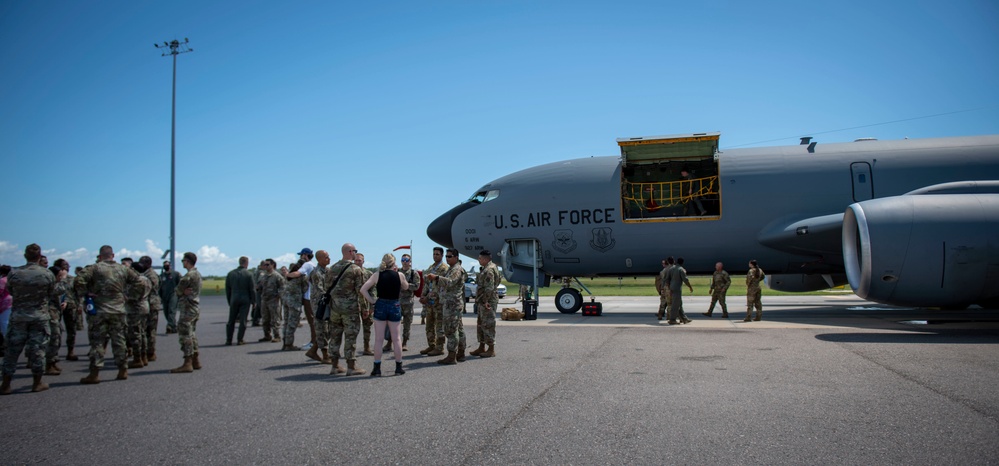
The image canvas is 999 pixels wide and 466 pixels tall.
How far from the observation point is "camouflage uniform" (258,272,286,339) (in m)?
12.8

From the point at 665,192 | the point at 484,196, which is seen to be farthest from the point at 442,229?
the point at 665,192

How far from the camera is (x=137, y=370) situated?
31.0 feet

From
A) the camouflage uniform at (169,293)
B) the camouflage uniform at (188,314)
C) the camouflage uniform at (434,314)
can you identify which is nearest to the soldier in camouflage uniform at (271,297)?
the camouflage uniform at (188,314)

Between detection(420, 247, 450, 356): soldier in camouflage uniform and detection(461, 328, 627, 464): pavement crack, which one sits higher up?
detection(420, 247, 450, 356): soldier in camouflage uniform

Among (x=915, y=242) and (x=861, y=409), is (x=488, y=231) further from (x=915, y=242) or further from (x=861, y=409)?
(x=861, y=409)

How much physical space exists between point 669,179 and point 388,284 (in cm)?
1351

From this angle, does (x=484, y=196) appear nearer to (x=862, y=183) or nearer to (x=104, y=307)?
(x=862, y=183)

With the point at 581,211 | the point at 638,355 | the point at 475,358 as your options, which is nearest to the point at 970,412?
the point at 638,355

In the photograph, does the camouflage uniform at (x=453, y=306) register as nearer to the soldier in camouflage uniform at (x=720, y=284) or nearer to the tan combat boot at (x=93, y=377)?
the tan combat boot at (x=93, y=377)

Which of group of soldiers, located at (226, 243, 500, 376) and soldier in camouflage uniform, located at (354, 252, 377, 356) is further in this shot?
soldier in camouflage uniform, located at (354, 252, 377, 356)

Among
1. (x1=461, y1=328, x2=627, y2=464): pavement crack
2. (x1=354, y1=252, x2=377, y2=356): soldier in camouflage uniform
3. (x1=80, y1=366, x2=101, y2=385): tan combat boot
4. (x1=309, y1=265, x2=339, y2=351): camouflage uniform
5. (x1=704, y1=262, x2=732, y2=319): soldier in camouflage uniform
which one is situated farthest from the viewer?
(x1=704, y1=262, x2=732, y2=319): soldier in camouflage uniform

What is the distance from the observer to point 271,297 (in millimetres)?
12883

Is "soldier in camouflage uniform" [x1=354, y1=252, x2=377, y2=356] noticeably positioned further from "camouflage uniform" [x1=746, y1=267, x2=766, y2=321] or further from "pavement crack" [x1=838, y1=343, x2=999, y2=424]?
"camouflage uniform" [x1=746, y1=267, x2=766, y2=321]

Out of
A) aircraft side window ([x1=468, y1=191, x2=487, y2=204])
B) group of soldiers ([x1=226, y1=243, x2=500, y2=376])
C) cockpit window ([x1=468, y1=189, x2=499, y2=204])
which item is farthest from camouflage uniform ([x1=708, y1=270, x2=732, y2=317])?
group of soldiers ([x1=226, y1=243, x2=500, y2=376])
